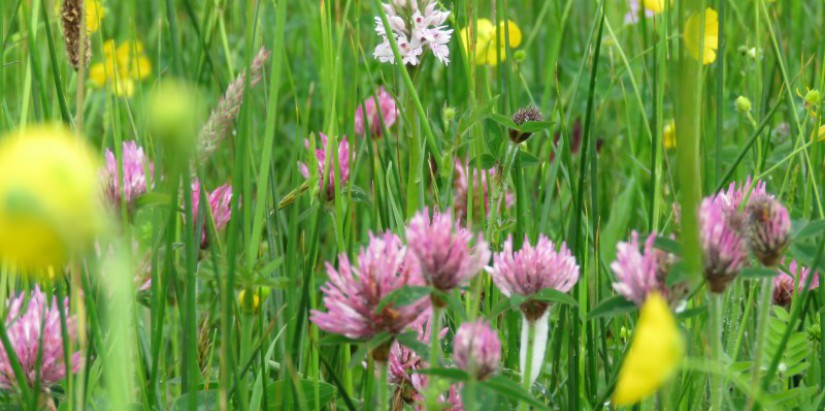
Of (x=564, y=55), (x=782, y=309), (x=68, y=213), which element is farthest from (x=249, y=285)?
(x=564, y=55)

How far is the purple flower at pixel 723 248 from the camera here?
0.62 metres

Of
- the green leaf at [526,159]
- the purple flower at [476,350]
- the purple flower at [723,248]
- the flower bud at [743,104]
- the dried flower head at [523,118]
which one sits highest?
the flower bud at [743,104]

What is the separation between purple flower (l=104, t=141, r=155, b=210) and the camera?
2.80ft

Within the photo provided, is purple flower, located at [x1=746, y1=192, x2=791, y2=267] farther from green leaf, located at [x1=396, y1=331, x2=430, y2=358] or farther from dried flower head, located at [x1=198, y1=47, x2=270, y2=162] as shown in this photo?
dried flower head, located at [x1=198, y1=47, x2=270, y2=162]

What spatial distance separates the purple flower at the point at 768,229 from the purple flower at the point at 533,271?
0.15 meters

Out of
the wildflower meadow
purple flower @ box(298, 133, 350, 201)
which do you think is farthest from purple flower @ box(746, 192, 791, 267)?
purple flower @ box(298, 133, 350, 201)

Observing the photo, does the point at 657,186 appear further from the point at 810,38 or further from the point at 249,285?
the point at 810,38

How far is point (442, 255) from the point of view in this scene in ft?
2.07

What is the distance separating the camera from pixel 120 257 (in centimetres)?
41

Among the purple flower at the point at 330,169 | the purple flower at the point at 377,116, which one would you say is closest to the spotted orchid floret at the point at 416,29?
the purple flower at the point at 330,169

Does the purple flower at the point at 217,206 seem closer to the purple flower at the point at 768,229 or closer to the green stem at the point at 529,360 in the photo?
the green stem at the point at 529,360

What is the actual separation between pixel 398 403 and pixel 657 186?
33cm

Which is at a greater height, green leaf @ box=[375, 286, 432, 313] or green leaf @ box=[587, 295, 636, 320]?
green leaf @ box=[375, 286, 432, 313]

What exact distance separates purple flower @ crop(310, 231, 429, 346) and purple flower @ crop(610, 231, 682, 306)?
13 cm
